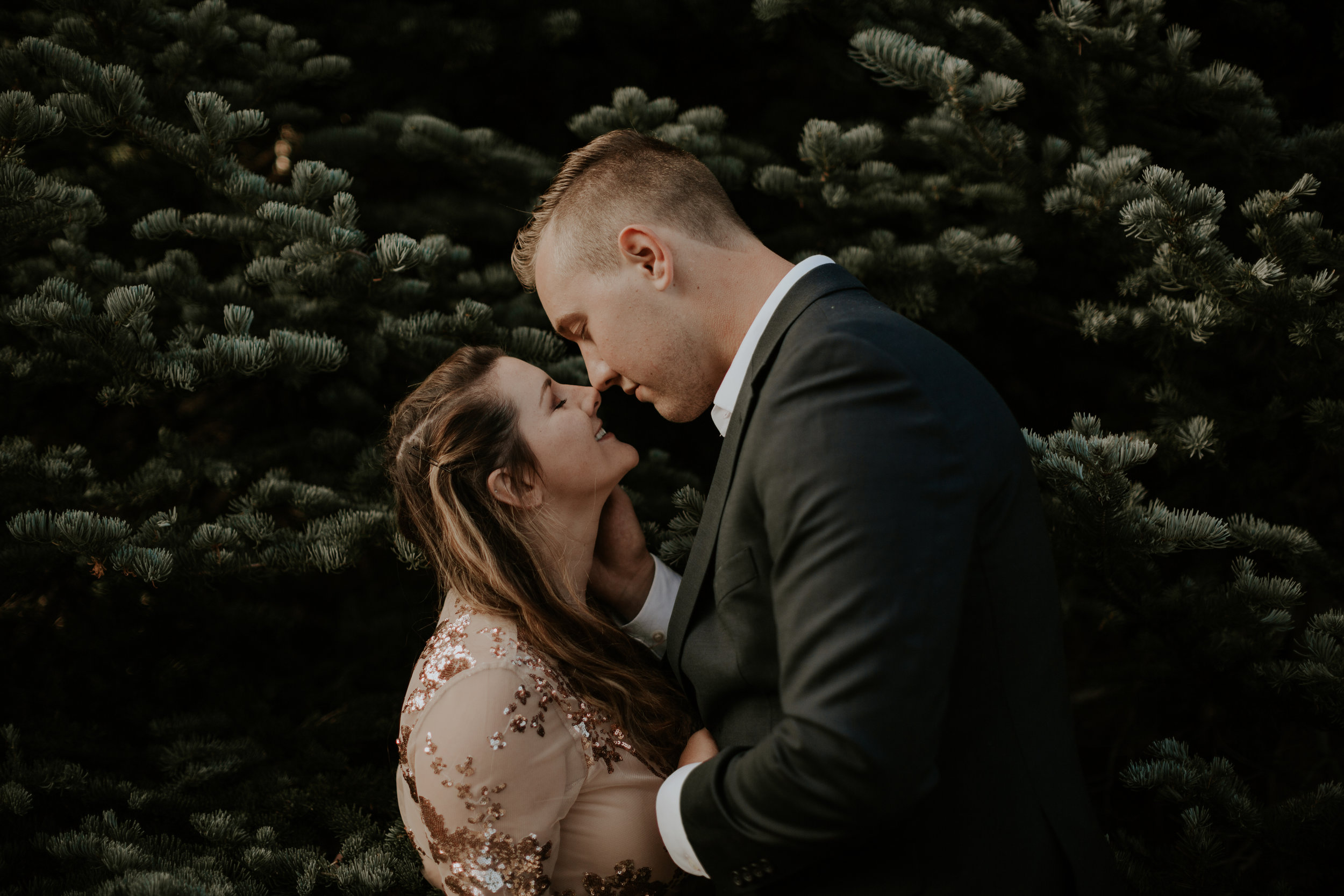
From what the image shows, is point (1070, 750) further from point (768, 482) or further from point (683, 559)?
point (683, 559)

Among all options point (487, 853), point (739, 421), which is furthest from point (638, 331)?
point (487, 853)

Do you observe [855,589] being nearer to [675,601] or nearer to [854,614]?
[854,614]

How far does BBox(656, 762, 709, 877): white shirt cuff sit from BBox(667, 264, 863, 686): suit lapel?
0.23m

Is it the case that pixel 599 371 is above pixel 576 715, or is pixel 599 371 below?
above

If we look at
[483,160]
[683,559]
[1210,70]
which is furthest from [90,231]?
[1210,70]

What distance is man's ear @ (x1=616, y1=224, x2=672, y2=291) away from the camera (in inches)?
70.7

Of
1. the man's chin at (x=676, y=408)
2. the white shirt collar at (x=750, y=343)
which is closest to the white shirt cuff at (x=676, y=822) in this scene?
the white shirt collar at (x=750, y=343)

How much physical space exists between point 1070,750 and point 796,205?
7.18ft

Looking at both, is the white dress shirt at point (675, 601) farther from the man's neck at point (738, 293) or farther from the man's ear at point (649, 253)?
the man's ear at point (649, 253)

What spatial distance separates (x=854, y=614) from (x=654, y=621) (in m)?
1.20

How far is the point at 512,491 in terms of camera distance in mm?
2008

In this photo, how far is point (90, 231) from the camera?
2852 mm

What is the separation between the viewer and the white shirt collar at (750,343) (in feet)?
5.39

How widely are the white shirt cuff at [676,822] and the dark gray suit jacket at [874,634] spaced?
0.06 m
